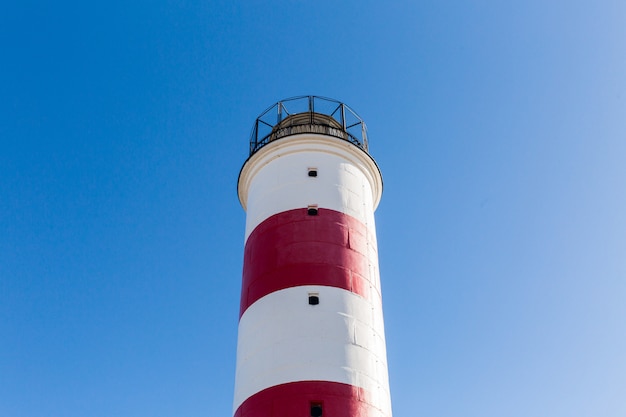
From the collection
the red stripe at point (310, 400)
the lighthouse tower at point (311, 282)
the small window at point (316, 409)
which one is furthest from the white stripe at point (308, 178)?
the small window at point (316, 409)

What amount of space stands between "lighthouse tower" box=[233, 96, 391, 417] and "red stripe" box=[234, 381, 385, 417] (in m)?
0.02

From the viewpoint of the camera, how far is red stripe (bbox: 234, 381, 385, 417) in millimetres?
11688

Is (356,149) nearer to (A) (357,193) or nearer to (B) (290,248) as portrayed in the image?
(A) (357,193)

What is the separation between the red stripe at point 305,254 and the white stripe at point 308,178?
0.34 m

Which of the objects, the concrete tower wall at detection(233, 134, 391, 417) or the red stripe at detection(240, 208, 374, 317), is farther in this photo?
the red stripe at detection(240, 208, 374, 317)

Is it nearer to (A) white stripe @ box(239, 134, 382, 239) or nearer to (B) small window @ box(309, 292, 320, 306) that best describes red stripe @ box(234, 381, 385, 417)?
(B) small window @ box(309, 292, 320, 306)

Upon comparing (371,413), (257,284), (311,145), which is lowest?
(371,413)

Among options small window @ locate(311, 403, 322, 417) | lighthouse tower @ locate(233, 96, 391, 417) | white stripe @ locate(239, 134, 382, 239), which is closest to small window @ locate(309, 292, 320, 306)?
lighthouse tower @ locate(233, 96, 391, 417)

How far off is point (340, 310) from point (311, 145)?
4724 millimetres

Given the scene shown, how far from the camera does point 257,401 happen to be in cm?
1217

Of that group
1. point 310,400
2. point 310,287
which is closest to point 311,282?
point 310,287

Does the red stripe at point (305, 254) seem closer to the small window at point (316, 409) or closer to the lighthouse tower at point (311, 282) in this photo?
the lighthouse tower at point (311, 282)

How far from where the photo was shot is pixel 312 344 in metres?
12.4

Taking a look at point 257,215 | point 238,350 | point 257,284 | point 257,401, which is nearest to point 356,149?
point 257,215
